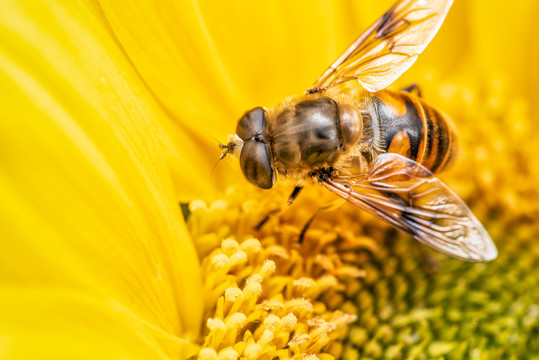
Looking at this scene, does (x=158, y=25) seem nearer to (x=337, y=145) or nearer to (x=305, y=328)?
(x=337, y=145)

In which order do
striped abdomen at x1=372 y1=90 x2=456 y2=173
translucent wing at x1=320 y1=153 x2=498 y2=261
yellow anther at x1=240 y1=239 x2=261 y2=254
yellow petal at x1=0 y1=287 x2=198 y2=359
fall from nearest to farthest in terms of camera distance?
1. yellow petal at x1=0 y1=287 x2=198 y2=359
2. translucent wing at x1=320 y1=153 x2=498 y2=261
3. striped abdomen at x1=372 y1=90 x2=456 y2=173
4. yellow anther at x1=240 y1=239 x2=261 y2=254

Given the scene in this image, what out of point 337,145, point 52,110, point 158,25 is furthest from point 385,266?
point 52,110

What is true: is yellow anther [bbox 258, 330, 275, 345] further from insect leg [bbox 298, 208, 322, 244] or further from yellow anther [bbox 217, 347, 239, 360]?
insect leg [bbox 298, 208, 322, 244]

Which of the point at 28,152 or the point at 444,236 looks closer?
the point at 28,152

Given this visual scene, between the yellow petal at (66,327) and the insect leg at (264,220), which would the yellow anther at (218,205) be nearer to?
the insect leg at (264,220)

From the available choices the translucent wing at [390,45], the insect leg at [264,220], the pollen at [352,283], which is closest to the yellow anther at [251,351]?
the pollen at [352,283]

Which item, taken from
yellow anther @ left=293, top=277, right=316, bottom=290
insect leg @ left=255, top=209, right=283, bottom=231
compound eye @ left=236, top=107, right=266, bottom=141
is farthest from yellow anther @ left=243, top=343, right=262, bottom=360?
compound eye @ left=236, top=107, right=266, bottom=141
